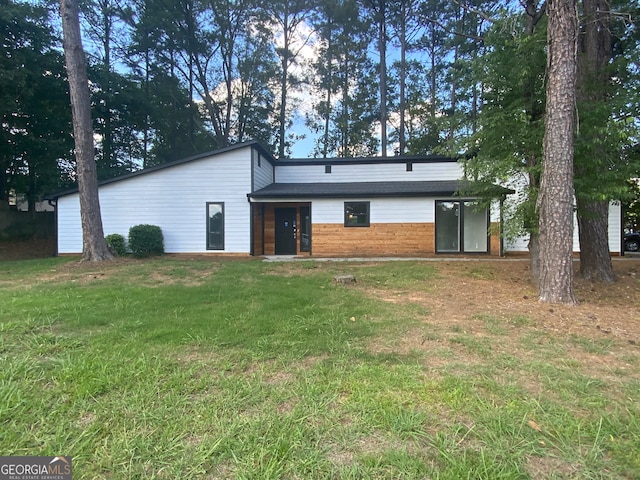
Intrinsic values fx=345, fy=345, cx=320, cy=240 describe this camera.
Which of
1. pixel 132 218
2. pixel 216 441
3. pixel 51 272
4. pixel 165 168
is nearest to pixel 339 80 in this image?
pixel 165 168

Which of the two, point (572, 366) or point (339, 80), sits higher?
point (339, 80)

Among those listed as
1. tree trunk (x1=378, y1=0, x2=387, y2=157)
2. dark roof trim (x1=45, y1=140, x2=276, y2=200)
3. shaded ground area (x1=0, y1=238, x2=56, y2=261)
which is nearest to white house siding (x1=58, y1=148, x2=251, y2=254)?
dark roof trim (x1=45, y1=140, x2=276, y2=200)

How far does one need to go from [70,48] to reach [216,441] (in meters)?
12.7

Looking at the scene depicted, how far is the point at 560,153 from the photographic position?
519cm

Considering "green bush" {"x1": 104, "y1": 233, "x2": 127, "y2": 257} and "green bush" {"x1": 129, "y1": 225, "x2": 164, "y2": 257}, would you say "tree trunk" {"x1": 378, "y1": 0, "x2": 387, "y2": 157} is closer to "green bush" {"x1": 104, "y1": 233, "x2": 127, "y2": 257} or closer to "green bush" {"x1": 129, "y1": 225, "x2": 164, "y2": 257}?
"green bush" {"x1": 129, "y1": 225, "x2": 164, "y2": 257}

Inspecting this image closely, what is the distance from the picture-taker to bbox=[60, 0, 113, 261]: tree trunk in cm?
1036

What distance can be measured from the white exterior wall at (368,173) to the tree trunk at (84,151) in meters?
7.65

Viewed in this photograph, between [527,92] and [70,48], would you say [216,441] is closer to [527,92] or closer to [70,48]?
[527,92]

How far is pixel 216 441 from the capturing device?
2.06 metres

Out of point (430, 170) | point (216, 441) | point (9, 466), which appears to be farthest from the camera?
point (430, 170)

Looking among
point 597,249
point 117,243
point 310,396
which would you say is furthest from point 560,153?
point 117,243

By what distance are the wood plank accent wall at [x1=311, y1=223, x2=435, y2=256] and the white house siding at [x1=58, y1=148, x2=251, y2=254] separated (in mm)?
2972

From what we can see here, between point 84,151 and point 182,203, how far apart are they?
348cm

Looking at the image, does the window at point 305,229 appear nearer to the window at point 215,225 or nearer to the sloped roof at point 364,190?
the sloped roof at point 364,190
